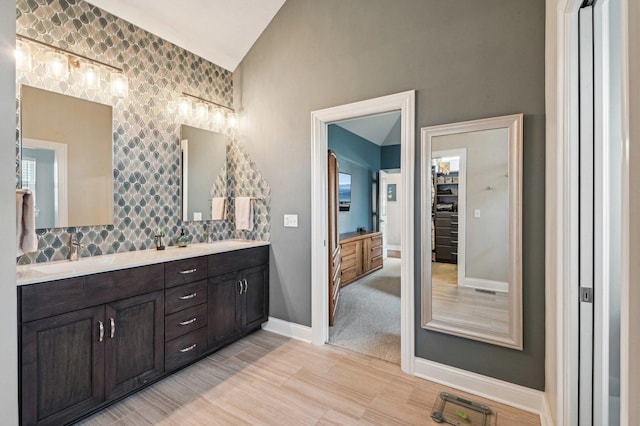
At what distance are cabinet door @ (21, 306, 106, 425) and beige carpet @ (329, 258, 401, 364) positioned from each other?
6.05 feet

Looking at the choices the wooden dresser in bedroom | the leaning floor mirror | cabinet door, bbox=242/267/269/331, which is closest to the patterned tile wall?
cabinet door, bbox=242/267/269/331

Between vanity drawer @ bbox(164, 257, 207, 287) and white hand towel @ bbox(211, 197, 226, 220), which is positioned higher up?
white hand towel @ bbox(211, 197, 226, 220)

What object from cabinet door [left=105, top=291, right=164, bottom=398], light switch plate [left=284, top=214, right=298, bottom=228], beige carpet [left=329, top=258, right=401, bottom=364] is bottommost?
beige carpet [left=329, top=258, right=401, bottom=364]

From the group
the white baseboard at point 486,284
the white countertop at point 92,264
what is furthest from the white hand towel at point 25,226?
the white baseboard at point 486,284

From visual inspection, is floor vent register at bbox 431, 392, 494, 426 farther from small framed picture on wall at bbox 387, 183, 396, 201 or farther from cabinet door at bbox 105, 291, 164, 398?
small framed picture on wall at bbox 387, 183, 396, 201

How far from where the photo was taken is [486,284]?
84.3 inches

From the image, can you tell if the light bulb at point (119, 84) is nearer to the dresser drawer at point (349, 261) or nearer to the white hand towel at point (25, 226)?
the white hand towel at point (25, 226)

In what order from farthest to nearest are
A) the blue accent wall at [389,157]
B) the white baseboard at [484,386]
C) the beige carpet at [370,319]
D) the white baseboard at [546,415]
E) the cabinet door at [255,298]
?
the blue accent wall at [389,157] → the cabinet door at [255,298] → the beige carpet at [370,319] → the white baseboard at [484,386] → the white baseboard at [546,415]

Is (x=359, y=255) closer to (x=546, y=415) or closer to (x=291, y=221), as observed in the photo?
(x=291, y=221)

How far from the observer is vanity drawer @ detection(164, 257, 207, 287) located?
222cm

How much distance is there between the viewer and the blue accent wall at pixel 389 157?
7000mm

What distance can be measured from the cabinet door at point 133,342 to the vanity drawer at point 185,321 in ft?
0.18

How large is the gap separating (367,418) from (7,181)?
2.33m

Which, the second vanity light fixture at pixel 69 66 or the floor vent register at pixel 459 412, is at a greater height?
the second vanity light fixture at pixel 69 66
